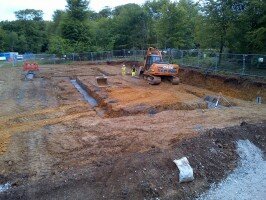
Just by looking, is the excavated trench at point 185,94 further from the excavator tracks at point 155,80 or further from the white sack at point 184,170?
the white sack at point 184,170

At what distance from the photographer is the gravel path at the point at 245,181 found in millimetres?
8266

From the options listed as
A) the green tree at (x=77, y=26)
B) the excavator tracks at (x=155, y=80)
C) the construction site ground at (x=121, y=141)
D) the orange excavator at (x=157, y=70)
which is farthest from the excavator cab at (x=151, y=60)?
the green tree at (x=77, y=26)

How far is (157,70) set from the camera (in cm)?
2256

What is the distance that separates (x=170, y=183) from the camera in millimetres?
8375

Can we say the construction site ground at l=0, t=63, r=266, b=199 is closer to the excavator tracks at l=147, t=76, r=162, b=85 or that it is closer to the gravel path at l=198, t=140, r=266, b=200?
the gravel path at l=198, t=140, r=266, b=200

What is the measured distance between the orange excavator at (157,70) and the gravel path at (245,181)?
480 inches

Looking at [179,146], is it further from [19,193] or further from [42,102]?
[42,102]

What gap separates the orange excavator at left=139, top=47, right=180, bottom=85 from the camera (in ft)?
74.1

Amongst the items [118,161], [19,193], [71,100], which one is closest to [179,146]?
[118,161]

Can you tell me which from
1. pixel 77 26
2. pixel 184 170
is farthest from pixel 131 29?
pixel 184 170

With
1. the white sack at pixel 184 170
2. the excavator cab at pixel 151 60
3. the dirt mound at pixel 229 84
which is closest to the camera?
the white sack at pixel 184 170

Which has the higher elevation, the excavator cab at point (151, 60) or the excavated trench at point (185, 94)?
the excavator cab at point (151, 60)

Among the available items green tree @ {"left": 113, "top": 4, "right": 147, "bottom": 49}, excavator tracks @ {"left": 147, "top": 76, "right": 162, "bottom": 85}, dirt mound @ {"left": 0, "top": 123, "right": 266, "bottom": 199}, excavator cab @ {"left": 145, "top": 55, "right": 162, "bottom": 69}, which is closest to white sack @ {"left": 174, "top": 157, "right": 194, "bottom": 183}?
dirt mound @ {"left": 0, "top": 123, "right": 266, "bottom": 199}

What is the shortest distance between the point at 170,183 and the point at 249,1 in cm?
1753
